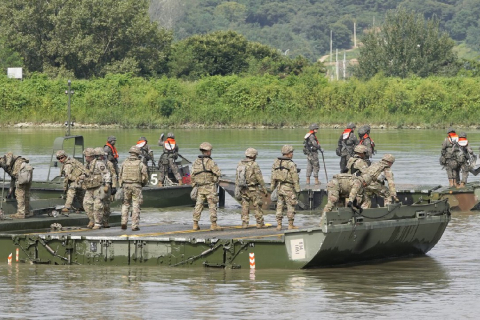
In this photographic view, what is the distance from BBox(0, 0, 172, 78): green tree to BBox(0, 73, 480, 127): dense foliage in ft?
27.8

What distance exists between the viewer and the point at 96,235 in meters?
19.5

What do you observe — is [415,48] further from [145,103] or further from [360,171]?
[360,171]

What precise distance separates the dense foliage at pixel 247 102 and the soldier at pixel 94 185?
53.9 m

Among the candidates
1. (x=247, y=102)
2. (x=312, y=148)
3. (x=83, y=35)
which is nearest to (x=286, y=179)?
(x=312, y=148)

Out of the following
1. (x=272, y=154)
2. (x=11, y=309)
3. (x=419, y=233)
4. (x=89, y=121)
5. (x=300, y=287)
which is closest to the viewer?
(x=11, y=309)

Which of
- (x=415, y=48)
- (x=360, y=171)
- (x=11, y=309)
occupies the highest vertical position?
(x=415, y=48)

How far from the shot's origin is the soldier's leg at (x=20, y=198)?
21.3m

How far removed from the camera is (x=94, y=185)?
20.3m

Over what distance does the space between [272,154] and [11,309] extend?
31810 millimetres

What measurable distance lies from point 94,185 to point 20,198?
1795mm

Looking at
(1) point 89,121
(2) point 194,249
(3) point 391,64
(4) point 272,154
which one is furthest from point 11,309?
(3) point 391,64

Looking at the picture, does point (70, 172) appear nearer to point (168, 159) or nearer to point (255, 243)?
point (255, 243)

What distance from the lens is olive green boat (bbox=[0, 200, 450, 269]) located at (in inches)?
719

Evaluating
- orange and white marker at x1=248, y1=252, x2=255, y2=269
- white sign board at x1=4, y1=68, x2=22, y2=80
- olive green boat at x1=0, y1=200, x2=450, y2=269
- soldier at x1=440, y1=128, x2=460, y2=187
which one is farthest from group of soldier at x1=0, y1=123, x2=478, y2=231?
white sign board at x1=4, y1=68, x2=22, y2=80
